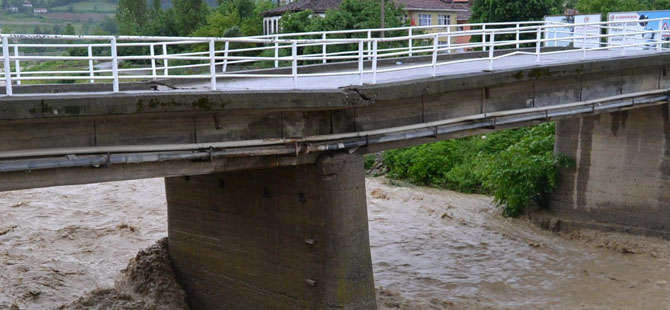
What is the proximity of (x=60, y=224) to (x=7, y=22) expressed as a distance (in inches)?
6333

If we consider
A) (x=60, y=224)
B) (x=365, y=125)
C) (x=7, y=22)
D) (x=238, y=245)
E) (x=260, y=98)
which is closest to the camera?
(x=260, y=98)

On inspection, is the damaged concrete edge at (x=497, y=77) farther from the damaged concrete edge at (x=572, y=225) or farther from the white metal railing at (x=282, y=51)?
the damaged concrete edge at (x=572, y=225)

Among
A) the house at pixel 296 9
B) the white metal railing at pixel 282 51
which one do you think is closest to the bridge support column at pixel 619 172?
the white metal railing at pixel 282 51

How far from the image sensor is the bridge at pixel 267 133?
1005 cm

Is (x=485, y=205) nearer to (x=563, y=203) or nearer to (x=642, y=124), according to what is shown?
(x=563, y=203)

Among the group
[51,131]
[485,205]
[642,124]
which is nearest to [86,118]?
[51,131]

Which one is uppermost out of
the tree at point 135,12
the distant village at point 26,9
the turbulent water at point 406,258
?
the distant village at point 26,9

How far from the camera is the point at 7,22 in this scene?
16775 centimetres

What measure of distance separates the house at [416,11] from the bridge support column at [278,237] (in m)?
46.9

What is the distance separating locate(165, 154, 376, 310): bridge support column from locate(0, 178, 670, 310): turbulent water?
1.30 meters

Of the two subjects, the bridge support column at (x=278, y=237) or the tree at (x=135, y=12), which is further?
the tree at (x=135, y=12)

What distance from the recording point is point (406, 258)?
64.5ft

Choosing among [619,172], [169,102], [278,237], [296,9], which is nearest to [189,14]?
[296,9]

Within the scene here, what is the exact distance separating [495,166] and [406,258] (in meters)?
5.83
